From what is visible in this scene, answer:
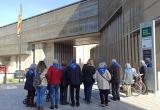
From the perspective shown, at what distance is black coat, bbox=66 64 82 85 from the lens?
Answer: 12367 millimetres

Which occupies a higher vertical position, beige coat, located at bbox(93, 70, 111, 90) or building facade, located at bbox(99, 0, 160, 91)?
building facade, located at bbox(99, 0, 160, 91)

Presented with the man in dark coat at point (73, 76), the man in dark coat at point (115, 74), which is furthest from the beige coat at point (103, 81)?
the man in dark coat at point (115, 74)

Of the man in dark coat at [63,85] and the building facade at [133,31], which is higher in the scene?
the building facade at [133,31]

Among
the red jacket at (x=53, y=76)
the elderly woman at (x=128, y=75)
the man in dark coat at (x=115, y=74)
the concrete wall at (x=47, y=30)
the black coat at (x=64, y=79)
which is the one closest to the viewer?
the red jacket at (x=53, y=76)

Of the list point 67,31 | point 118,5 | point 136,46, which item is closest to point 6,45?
point 67,31

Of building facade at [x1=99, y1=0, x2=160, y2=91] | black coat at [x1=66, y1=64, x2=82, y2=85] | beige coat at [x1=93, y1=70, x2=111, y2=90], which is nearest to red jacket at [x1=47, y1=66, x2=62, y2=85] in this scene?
black coat at [x1=66, y1=64, x2=82, y2=85]

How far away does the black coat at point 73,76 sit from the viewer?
40.6 feet

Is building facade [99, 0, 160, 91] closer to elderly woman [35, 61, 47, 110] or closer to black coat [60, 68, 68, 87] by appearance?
black coat [60, 68, 68, 87]

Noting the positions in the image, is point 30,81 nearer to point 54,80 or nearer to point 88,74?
point 54,80

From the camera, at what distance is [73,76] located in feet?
40.8

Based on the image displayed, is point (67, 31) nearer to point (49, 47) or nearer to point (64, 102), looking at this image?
point (49, 47)

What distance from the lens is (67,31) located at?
1843 inches

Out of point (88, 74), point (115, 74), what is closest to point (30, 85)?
point (88, 74)

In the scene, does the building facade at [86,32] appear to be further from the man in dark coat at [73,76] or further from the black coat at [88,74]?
the man in dark coat at [73,76]
